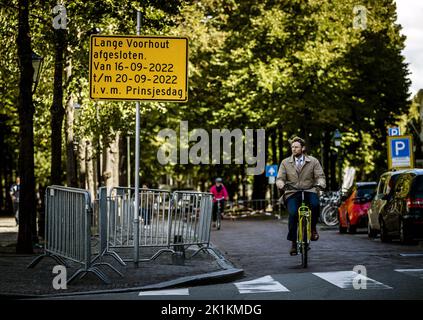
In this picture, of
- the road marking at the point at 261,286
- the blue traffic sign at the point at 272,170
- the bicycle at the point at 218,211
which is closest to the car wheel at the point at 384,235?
the road marking at the point at 261,286

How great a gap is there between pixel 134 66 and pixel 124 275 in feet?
11.3

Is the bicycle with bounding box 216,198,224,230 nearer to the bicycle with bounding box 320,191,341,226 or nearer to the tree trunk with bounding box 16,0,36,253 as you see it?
the bicycle with bounding box 320,191,341,226

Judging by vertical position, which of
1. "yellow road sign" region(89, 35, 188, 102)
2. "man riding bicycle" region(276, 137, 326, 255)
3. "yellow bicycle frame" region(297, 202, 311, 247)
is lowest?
"yellow bicycle frame" region(297, 202, 311, 247)

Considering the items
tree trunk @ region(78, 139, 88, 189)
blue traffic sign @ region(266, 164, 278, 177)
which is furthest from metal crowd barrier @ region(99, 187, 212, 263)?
blue traffic sign @ region(266, 164, 278, 177)

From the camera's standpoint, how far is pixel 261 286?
1247 centimetres

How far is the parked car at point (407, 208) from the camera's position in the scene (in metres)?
20.6

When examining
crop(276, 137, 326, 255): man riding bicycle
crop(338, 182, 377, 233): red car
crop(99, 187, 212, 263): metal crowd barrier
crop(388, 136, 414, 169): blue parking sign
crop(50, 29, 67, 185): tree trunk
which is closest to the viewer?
crop(276, 137, 326, 255): man riding bicycle

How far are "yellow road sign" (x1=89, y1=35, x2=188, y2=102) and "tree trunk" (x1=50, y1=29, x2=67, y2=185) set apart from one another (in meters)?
6.06

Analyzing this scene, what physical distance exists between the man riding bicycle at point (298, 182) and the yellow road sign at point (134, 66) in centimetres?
193

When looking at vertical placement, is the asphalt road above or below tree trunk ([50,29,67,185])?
below

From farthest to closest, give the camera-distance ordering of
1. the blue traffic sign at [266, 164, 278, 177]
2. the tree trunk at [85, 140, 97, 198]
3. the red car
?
the blue traffic sign at [266, 164, 278, 177]
the tree trunk at [85, 140, 97, 198]
the red car

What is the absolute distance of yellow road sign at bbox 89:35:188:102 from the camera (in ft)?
51.4

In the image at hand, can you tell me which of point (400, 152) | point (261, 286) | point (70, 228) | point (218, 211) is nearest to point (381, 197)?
point (400, 152)
